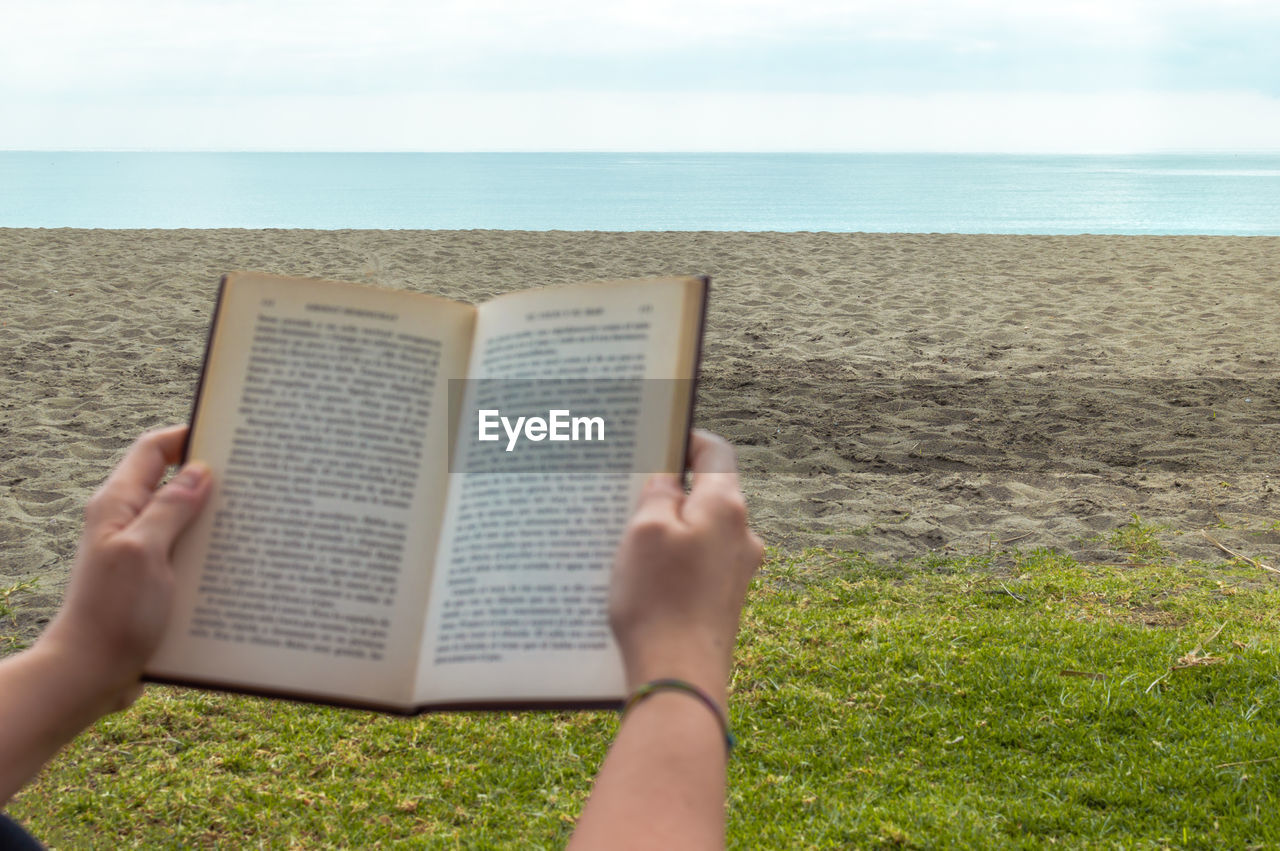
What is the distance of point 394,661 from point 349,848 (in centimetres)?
135

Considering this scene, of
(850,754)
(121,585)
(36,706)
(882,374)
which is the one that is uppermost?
(121,585)

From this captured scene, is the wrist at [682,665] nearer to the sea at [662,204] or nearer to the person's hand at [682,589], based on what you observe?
the person's hand at [682,589]

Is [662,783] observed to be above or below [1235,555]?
above

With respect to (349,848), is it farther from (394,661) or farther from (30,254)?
(30,254)

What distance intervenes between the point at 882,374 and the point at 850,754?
13.8 feet

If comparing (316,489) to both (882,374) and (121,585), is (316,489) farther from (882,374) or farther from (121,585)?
(882,374)

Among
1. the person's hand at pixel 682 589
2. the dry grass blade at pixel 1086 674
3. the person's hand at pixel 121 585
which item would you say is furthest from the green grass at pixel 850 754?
the person's hand at pixel 682 589

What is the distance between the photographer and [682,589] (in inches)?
33.2

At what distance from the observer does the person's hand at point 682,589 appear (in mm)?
817

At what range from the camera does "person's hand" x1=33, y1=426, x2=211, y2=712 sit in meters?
0.93

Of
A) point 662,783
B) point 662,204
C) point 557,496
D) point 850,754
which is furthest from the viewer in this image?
point 662,204

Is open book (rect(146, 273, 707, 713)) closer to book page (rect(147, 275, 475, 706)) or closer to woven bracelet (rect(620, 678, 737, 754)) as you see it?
book page (rect(147, 275, 475, 706))

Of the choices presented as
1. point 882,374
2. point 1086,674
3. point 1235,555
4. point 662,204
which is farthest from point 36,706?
point 662,204

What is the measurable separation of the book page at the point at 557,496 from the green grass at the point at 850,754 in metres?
1.33
